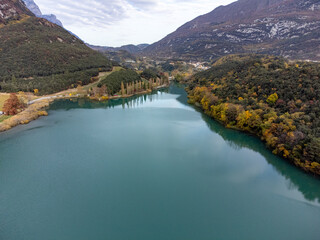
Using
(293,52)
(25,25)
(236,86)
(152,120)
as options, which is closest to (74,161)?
(152,120)

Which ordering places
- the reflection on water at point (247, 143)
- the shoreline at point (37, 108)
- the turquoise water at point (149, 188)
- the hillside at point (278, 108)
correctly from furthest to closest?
the shoreline at point (37, 108)
the hillside at point (278, 108)
the reflection on water at point (247, 143)
the turquoise water at point (149, 188)

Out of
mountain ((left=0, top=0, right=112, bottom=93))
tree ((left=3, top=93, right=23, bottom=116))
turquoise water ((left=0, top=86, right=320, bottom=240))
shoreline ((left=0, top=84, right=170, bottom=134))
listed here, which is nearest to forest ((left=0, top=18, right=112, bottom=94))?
mountain ((left=0, top=0, right=112, bottom=93))

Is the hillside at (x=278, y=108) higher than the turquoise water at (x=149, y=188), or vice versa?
the hillside at (x=278, y=108)

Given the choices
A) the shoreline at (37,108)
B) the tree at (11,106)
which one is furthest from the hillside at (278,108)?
the tree at (11,106)

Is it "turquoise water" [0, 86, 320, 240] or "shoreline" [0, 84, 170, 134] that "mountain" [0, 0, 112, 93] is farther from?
"turquoise water" [0, 86, 320, 240]

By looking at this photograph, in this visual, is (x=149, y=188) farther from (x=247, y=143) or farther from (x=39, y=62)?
(x=39, y=62)

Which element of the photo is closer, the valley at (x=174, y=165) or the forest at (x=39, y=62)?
the valley at (x=174, y=165)

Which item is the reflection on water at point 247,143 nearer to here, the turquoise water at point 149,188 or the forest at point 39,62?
the turquoise water at point 149,188

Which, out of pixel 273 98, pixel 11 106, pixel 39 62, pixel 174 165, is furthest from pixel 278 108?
pixel 39 62
